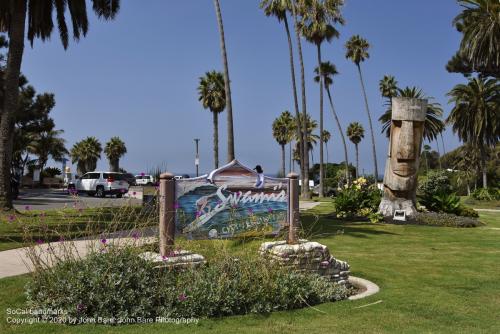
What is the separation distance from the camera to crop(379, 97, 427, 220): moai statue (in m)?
17.8

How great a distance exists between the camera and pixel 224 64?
21609 mm

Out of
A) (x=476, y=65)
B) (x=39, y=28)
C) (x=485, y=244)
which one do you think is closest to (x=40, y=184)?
(x=39, y=28)

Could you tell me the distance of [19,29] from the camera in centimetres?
1752

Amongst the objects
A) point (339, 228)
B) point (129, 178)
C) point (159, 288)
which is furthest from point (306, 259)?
point (129, 178)

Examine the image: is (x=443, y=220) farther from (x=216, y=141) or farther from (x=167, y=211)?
(x=216, y=141)

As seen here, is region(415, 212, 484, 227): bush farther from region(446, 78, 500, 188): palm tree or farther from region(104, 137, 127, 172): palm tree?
region(104, 137, 127, 172): palm tree

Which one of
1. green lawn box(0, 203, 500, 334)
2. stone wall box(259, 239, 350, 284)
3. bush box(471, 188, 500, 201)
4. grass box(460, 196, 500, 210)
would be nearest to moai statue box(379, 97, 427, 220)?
green lawn box(0, 203, 500, 334)

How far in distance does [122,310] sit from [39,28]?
17080mm

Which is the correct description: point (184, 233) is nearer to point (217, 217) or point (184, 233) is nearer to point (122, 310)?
point (217, 217)

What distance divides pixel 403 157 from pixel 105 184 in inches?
849

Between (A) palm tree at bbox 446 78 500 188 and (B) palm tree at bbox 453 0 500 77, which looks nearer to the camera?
(B) palm tree at bbox 453 0 500 77

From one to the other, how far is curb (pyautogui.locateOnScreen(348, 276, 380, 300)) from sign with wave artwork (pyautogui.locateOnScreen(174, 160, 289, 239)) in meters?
1.57

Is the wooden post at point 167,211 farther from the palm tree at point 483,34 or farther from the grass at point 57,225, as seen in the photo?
the palm tree at point 483,34

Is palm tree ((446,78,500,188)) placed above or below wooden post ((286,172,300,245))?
above
